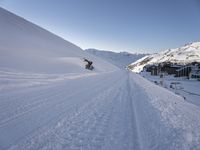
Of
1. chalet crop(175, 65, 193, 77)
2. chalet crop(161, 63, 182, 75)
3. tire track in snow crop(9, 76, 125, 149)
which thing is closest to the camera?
tire track in snow crop(9, 76, 125, 149)

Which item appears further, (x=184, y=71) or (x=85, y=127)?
(x=184, y=71)

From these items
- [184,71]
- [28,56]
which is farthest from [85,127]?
[184,71]

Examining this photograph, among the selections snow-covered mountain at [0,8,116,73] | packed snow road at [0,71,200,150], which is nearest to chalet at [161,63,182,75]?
snow-covered mountain at [0,8,116,73]

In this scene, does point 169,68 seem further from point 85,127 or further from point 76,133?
point 76,133

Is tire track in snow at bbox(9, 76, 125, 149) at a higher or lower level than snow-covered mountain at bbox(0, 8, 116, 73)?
lower

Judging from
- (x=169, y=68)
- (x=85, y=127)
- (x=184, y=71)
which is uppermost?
(x=169, y=68)

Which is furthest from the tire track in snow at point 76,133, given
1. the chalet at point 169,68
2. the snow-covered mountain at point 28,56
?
the chalet at point 169,68

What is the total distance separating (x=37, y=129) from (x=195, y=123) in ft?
16.6

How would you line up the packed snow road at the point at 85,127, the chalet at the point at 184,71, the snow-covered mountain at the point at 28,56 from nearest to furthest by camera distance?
the packed snow road at the point at 85,127 → the snow-covered mountain at the point at 28,56 → the chalet at the point at 184,71

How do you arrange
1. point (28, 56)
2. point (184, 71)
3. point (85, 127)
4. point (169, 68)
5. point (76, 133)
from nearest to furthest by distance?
point (76, 133), point (85, 127), point (28, 56), point (184, 71), point (169, 68)

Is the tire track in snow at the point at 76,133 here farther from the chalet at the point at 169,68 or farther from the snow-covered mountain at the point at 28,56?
the chalet at the point at 169,68

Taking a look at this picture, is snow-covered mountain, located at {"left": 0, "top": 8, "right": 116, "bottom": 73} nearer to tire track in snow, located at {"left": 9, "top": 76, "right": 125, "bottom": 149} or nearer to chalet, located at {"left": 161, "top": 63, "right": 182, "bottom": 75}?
tire track in snow, located at {"left": 9, "top": 76, "right": 125, "bottom": 149}

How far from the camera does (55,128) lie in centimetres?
535

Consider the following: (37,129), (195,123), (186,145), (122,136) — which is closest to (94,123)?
(122,136)
